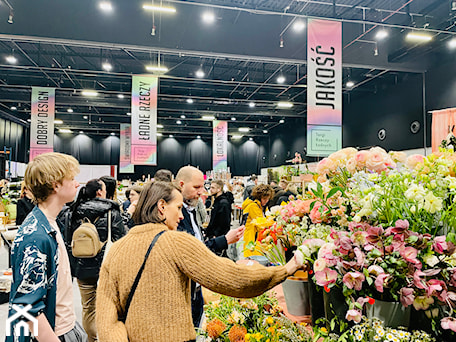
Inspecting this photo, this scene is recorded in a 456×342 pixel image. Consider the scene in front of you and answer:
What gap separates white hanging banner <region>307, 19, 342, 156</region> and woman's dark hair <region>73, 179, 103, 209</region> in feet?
10.5

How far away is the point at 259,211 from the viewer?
15.5 feet

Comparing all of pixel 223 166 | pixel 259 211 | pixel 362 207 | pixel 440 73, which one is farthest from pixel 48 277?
pixel 223 166

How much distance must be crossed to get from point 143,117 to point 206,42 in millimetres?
2295

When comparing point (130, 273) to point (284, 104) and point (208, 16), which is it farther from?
point (284, 104)

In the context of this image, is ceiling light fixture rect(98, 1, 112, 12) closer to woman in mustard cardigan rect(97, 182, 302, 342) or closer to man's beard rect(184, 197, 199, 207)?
man's beard rect(184, 197, 199, 207)

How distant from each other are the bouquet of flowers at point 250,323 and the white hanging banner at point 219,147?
12198 millimetres

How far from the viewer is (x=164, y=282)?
50.0 inches

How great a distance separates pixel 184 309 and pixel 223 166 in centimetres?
1289

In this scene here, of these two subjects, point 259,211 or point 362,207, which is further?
point 259,211

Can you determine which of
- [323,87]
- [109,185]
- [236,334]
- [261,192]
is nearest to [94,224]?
[109,185]

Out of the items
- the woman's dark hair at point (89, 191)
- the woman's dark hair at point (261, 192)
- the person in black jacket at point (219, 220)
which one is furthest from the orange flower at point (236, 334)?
the woman's dark hair at point (261, 192)

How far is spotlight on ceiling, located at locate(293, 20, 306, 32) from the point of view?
7176 mm

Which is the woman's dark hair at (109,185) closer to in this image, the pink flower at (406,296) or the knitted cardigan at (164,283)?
the knitted cardigan at (164,283)

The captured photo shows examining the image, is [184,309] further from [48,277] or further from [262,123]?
[262,123]
